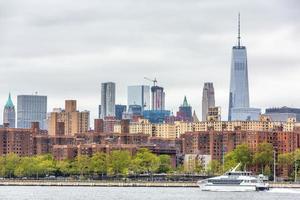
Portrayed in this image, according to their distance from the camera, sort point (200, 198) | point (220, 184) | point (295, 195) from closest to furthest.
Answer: point (200, 198) → point (295, 195) → point (220, 184)

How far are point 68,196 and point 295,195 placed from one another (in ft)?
92.7

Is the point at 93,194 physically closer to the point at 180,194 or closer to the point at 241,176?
the point at 180,194

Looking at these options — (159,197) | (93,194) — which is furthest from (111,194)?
(159,197)

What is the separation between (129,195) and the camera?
164750 millimetres

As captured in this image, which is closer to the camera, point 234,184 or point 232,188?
point 232,188

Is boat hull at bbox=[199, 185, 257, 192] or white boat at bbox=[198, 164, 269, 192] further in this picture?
white boat at bbox=[198, 164, 269, 192]

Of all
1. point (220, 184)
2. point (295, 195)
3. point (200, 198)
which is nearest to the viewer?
point (200, 198)

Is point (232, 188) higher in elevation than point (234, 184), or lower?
lower

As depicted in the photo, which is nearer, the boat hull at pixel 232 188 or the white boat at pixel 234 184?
Answer: the boat hull at pixel 232 188

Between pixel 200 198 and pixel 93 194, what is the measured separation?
1869cm

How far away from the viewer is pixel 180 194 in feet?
552

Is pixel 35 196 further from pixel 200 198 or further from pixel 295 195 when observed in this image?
pixel 295 195

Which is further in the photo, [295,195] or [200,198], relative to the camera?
[295,195]

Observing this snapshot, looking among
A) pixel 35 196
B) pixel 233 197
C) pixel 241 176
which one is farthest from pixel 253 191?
pixel 35 196
